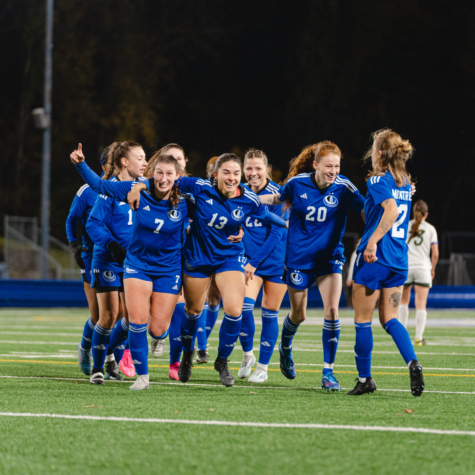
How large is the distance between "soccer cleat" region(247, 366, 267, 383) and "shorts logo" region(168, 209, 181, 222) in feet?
5.65

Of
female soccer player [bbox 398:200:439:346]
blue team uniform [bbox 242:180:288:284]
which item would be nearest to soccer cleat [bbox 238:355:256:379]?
blue team uniform [bbox 242:180:288:284]

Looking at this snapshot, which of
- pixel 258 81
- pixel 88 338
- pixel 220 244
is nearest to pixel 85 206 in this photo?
pixel 88 338

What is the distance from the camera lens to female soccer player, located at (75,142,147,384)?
7.68 m

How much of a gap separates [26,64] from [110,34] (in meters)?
4.17

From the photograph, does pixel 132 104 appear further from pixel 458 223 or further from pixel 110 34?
pixel 458 223

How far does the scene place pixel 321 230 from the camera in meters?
7.41

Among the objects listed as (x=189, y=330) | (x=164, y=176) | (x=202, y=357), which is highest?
(x=164, y=176)

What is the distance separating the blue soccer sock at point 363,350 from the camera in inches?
267

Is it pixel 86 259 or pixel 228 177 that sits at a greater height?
pixel 228 177

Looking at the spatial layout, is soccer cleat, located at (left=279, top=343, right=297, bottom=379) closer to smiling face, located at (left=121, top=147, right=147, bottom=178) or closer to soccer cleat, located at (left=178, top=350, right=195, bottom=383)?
soccer cleat, located at (left=178, top=350, right=195, bottom=383)

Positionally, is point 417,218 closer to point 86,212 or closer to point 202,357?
point 202,357

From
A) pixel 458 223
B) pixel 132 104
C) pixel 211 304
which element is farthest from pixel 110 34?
pixel 211 304

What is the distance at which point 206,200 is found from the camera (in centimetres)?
724

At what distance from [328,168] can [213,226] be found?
1.11m
